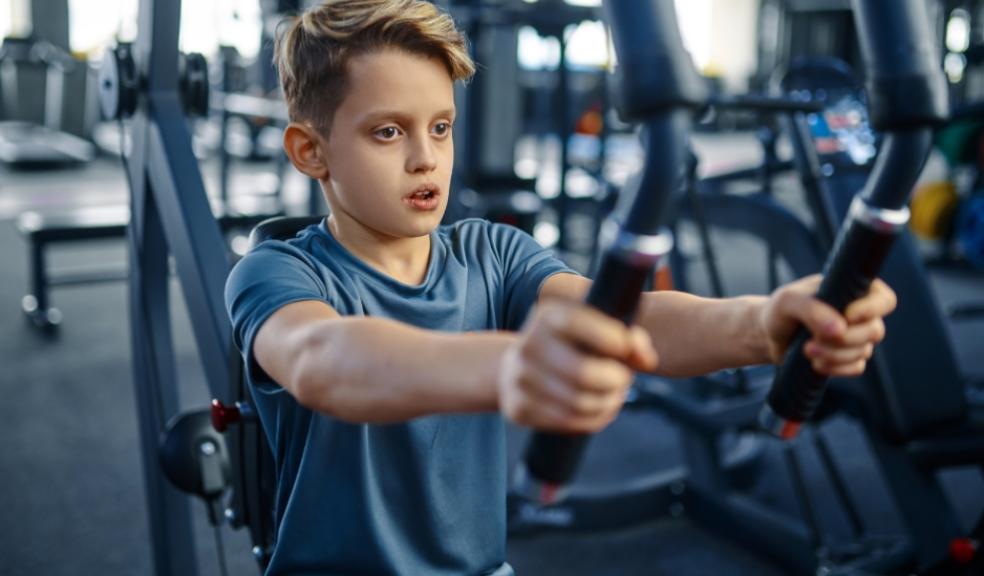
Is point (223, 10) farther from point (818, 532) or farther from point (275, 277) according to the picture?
point (275, 277)

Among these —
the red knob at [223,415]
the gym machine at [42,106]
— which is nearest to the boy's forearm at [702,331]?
the red knob at [223,415]

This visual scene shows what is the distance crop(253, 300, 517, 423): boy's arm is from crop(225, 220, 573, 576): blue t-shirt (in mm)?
135

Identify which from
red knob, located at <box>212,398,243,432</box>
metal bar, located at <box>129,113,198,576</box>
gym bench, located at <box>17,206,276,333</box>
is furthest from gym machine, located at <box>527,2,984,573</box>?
gym bench, located at <box>17,206,276,333</box>

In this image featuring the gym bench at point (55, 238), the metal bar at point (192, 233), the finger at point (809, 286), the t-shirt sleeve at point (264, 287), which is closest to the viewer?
the finger at point (809, 286)

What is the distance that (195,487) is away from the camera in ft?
4.15

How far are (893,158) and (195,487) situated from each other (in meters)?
1.02

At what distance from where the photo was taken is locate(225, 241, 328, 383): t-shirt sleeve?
787mm

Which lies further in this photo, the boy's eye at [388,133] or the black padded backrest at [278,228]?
the black padded backrest at [278,228]

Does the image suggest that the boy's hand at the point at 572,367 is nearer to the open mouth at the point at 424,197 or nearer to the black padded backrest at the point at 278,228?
the open mouth at the point at 424,197

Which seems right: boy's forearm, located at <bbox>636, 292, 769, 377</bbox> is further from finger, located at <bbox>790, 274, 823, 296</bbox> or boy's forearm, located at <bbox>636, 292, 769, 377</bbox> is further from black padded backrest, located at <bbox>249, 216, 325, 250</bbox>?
black padded backrest, located at <bbox>249, 216, 325, 250</bbox>

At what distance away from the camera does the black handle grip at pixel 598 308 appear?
47cm

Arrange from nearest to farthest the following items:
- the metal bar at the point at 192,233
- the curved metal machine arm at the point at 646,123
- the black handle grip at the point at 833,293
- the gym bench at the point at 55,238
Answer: the curved metal machine arm at the point at 646,123
the black handle grip at the point at 833,293
the metal bar at the point at 192,233
the gym bench at the point at 55,238

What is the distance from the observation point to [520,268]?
101 cm

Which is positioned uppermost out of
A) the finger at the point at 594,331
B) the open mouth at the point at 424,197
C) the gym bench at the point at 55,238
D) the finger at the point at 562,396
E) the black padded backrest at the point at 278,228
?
→ the finger at the point at 594,331
